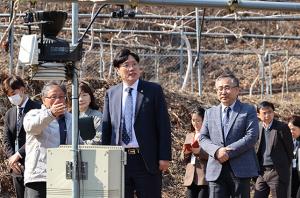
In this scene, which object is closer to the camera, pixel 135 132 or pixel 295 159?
pixel 135 132

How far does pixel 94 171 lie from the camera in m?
9.19

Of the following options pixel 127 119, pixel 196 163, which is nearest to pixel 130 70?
pixel 127 119

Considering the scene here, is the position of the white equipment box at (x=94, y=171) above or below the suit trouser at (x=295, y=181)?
above

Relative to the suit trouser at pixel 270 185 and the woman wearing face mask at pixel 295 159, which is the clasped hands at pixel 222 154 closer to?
the suit trouser at pixel 270 185

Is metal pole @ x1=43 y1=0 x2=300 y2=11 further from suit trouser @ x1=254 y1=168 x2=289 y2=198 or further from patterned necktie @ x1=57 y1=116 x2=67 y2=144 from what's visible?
suit trouser @ x1=254 y1=168 x2=289 y2=198

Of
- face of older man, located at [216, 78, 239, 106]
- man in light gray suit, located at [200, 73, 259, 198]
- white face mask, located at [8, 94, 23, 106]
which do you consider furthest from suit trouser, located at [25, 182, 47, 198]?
face of older man, located at [216, 78, 239, 106]

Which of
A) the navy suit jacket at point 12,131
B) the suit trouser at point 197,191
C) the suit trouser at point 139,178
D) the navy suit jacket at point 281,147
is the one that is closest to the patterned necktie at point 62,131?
the suit trouser at point 139,178

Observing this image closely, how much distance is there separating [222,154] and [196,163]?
1.91m

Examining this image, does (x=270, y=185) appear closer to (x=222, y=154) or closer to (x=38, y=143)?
(x=222, y=154)

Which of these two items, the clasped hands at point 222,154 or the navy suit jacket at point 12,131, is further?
the navy suit jacket at point 12,131

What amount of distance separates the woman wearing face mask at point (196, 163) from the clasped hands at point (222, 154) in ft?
5.16

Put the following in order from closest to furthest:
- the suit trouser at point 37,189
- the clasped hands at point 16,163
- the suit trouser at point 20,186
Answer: the suit trouser at point 37,189
the clasped hands at point 16,163
the suit trouser at point 20,186

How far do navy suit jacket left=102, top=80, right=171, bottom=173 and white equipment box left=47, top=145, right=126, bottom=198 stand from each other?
0.58m

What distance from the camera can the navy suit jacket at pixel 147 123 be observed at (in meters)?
9.80
